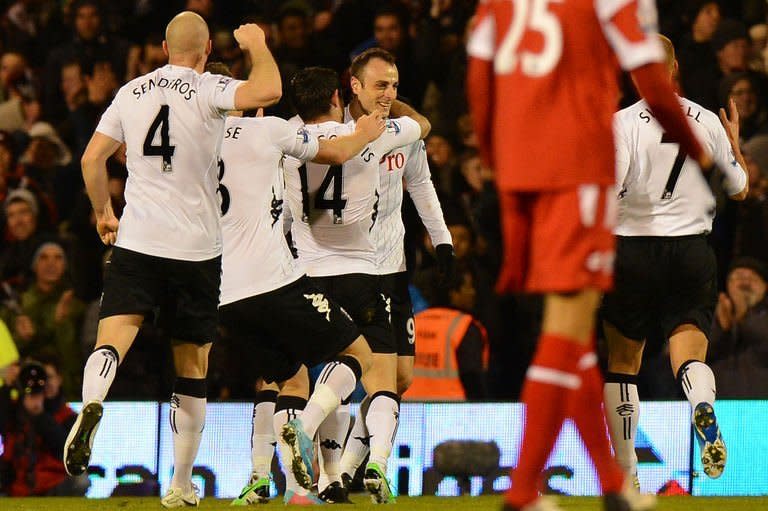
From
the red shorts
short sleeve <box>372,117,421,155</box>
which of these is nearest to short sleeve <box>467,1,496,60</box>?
the red shorts

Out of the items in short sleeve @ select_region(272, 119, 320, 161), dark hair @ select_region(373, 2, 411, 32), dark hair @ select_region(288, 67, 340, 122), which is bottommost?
short sleeve @ select_region(272, 119, 320, 161)

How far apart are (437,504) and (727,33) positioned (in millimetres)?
6722

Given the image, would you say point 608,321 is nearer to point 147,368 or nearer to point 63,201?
point 147,368

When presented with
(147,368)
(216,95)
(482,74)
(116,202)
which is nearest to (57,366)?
(147,368)

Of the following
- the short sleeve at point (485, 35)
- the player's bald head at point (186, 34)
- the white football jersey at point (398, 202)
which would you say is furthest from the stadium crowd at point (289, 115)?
the short sleeve at point (485, 35)

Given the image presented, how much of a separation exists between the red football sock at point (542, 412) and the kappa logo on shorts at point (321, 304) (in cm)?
302

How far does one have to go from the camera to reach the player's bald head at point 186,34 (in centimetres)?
779

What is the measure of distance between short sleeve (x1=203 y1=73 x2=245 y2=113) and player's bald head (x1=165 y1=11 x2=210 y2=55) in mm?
221

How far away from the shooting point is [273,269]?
8.16 meters

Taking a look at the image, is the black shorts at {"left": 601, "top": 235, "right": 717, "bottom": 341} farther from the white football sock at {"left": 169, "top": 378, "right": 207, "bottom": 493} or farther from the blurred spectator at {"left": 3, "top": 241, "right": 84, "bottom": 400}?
the blurred spectator at {"left": 3, "top": 241, "right": 84, "bottom": 400}

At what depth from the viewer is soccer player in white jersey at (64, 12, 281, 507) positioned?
769 centimetres

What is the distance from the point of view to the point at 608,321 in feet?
27.7

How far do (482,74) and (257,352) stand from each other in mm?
3269

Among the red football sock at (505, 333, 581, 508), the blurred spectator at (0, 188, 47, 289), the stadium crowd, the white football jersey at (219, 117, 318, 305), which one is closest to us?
the red football sock at (505, 333, 581, 508)
